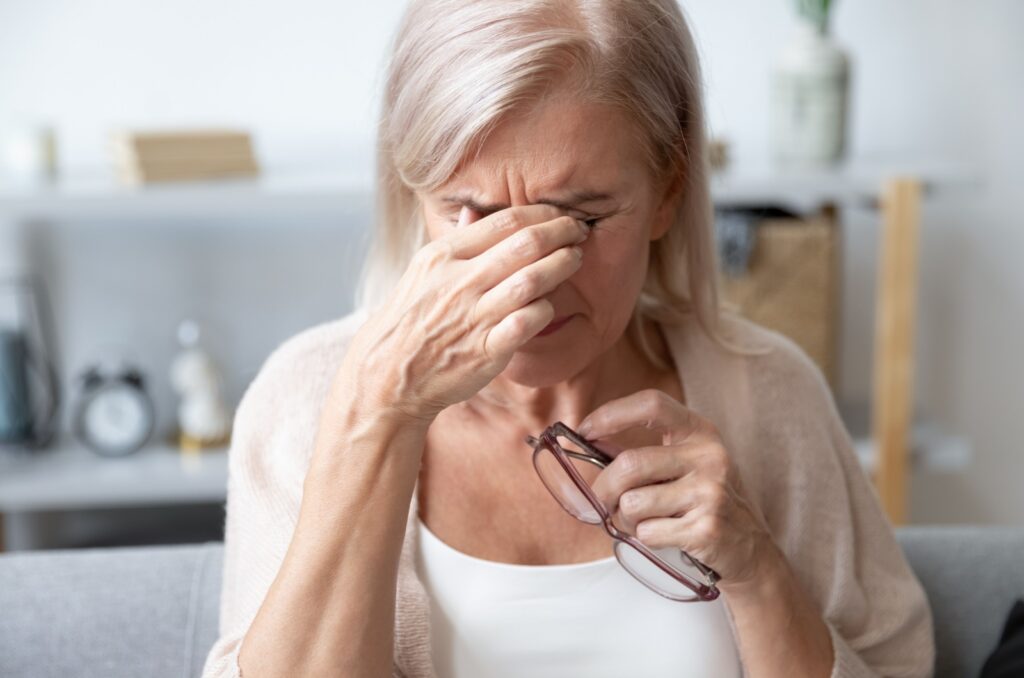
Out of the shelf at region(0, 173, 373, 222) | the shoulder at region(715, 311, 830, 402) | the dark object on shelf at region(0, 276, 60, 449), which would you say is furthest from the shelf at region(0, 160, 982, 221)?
the shoulder at region(715, 311, 830, 402)

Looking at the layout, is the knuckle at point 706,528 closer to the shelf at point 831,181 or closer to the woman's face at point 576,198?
the woman's face at point 576,198

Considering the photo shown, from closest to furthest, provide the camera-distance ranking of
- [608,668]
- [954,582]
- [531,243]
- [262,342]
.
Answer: [531,243], [608,668], [954,582], [262,342]

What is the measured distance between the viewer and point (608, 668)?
1.25 m

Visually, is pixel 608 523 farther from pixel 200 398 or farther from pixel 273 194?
pixel 200 398

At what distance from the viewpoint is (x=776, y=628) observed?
1.21 meters

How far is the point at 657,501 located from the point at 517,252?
27 centimetres

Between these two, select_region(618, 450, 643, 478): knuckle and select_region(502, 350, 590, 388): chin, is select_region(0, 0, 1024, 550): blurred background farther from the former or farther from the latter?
select_region(618, 450, 643, 478): knuckle

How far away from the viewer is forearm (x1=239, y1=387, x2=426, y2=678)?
1.09 m

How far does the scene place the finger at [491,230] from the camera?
1.04 m

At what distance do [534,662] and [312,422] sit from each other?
1.13 feet

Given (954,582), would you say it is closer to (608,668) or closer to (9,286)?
(608,668)

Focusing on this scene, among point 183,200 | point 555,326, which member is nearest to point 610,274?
point 555,326

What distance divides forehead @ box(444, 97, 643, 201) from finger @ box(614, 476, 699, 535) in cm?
28

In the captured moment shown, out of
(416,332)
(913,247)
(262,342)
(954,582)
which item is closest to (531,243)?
(416,332)
